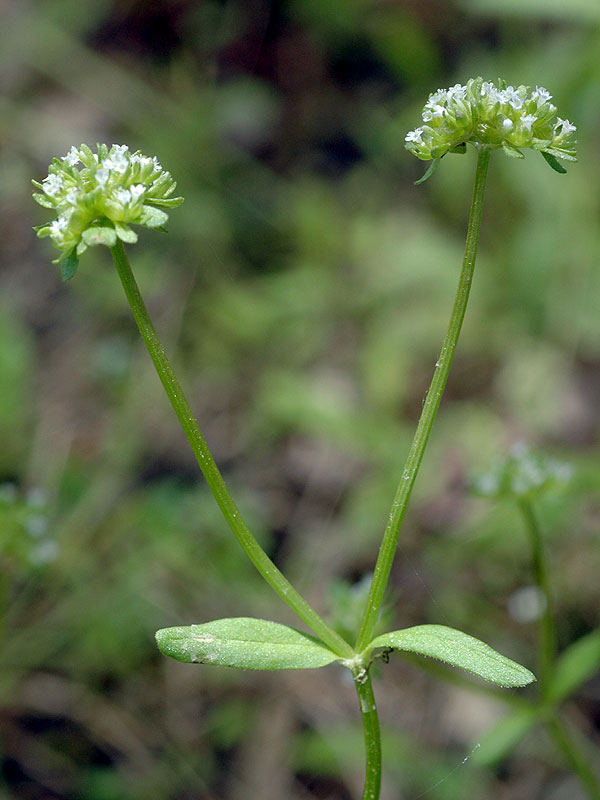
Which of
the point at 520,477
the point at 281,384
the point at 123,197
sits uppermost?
the point at 281,384

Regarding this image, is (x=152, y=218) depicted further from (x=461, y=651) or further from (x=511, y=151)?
(x=461, y=651)

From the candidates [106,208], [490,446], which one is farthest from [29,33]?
[106,208]

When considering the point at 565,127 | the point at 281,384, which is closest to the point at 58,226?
the point at 565,127

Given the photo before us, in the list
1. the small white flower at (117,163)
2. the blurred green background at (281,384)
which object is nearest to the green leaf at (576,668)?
the blurred green background at (281,384)

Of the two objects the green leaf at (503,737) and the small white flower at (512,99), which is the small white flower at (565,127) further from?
the green leaf at (503,737)

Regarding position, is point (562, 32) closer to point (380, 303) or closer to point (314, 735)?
point (380, 303)

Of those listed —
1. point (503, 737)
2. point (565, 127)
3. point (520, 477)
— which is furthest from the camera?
point (520, 477)

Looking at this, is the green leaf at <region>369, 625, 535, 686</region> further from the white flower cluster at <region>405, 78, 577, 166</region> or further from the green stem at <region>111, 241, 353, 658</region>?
the white flower cluster at <region>405, 78, 577, 166</region>
